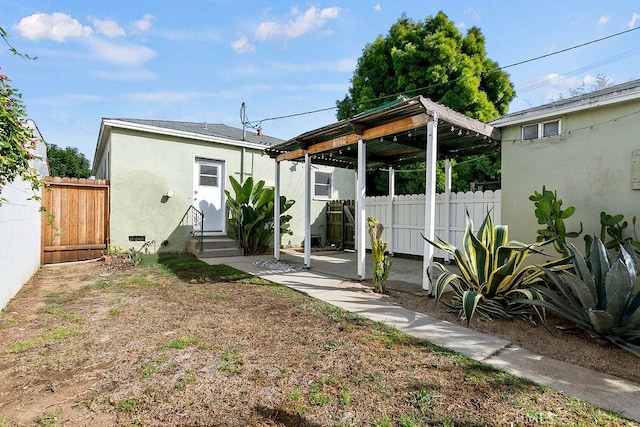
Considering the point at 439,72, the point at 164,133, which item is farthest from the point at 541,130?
the point at 164,133

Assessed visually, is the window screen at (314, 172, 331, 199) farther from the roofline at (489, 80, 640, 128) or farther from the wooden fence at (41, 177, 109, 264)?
the roofline at (489, 80, 640, 128)

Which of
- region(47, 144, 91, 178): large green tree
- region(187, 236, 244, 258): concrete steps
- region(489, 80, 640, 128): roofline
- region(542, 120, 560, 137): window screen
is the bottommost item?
region(187, 236, 244, 258): concrete steps

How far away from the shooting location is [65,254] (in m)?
8.23

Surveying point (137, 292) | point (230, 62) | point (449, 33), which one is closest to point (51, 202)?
point (137, 292)

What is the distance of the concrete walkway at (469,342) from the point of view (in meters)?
2.44

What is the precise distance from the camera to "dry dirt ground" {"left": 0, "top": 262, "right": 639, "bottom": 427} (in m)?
2.16

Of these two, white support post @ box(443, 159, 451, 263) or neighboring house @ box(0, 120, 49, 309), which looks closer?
neighboring house @ box(0, 120, 49, 309)

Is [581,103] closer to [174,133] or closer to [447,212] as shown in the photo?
[447,212]

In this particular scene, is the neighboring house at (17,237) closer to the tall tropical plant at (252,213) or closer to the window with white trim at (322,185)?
the tall tropical plant at (252,213)

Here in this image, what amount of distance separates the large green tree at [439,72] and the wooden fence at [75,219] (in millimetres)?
10031

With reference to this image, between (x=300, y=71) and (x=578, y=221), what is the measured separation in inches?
393

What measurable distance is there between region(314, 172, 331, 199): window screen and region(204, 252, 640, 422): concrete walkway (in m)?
5.84

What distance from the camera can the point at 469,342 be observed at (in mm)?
3404

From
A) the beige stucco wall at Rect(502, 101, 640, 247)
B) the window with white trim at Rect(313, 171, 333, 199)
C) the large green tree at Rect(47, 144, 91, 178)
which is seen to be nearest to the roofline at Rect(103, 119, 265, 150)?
the window with white trim at Rect(313, 171, 333, 199)
